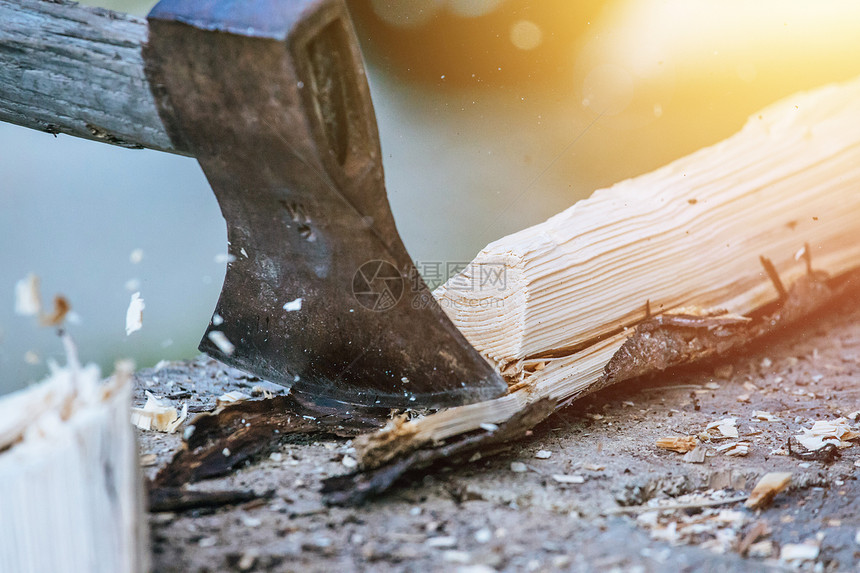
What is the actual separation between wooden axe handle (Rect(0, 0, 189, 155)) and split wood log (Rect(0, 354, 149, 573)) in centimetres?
69

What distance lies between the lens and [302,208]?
4.80 ft

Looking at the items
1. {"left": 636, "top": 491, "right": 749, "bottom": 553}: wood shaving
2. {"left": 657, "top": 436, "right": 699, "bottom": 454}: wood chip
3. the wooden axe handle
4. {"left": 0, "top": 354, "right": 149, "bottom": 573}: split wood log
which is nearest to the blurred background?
the wooden axe handle

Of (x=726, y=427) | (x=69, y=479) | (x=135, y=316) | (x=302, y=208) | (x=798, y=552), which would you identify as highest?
(x=302, y=208)

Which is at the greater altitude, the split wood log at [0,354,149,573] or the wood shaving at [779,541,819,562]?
the split wood log at [0,354,149,573]

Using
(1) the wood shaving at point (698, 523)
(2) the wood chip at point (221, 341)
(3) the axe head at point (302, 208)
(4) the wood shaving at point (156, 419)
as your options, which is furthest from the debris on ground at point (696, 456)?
(4) the wood shaving at point (156, 419)

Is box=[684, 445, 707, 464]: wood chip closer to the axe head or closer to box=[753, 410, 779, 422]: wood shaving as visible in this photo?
box=[753, 410, 779, 422]: wood shaving

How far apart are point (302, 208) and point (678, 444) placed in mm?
1202

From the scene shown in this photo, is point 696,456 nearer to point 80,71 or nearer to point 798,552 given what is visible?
point 798,552

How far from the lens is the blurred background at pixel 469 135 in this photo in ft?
8.41

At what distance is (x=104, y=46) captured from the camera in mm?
1393

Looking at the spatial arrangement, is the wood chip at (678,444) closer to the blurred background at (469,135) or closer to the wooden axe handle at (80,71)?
the blurred background at (469,135)

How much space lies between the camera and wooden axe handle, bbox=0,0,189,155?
1.38 m

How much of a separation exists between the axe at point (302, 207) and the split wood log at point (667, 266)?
0.77 feet

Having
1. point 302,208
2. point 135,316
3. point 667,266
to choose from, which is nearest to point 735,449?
point 667,266
